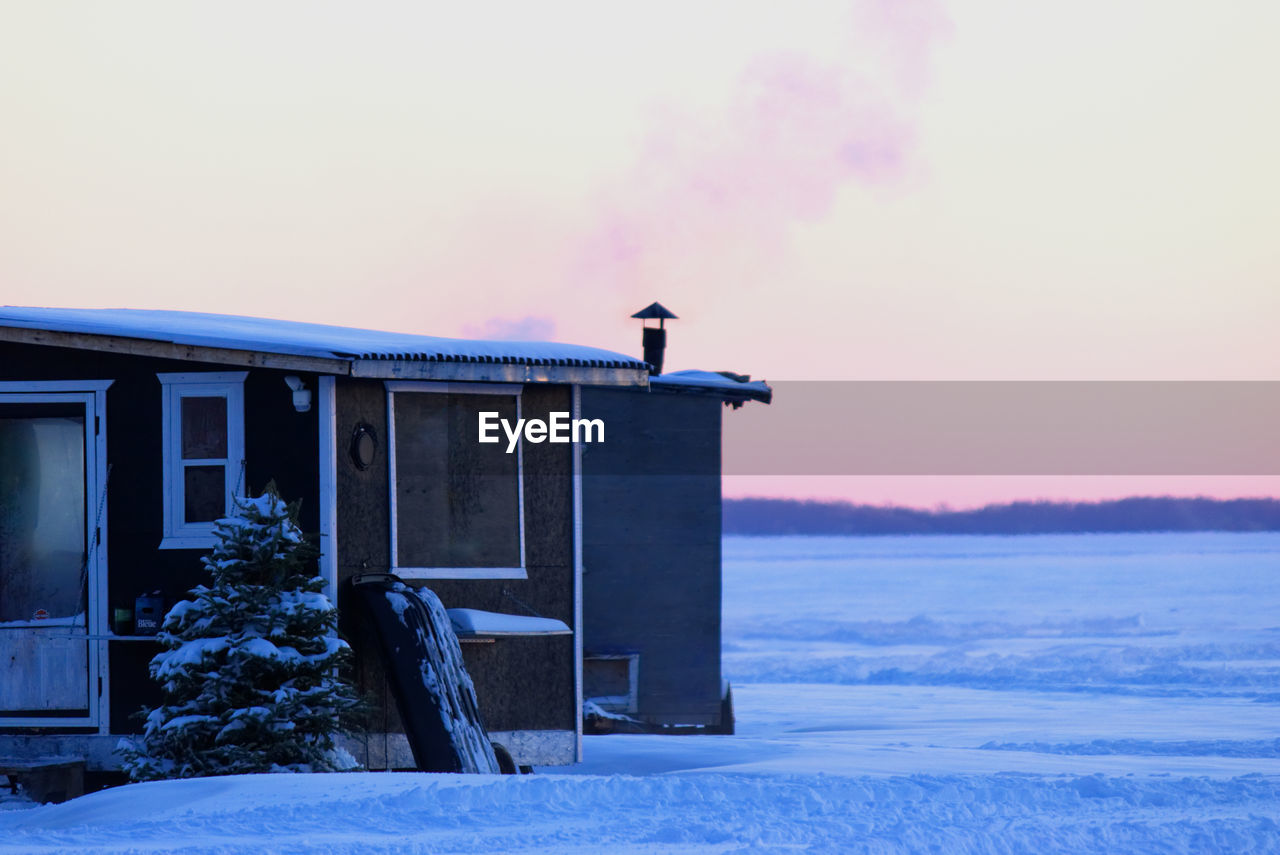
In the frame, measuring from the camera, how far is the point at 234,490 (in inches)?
481

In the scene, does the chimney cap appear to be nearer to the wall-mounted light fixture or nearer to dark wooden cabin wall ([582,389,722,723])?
dark wooden cabin wall ([582,389,722,723])

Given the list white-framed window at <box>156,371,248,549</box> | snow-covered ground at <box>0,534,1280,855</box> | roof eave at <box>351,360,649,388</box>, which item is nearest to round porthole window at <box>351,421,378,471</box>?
roof eave at <box>351,360,649,388</box>

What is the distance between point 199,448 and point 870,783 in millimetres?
6212

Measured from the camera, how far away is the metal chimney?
21.6 m

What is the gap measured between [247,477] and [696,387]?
8.99 metres

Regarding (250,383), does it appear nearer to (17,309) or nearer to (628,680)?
(17,309)

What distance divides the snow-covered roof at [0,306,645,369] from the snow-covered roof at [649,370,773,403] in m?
6.18

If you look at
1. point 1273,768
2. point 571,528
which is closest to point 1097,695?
point 1273,768

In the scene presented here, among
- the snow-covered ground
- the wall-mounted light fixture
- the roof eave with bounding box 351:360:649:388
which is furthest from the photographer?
the roof eave with bounding box 351:360:649:388

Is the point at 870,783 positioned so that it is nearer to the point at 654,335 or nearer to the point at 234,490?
the point at 234,490

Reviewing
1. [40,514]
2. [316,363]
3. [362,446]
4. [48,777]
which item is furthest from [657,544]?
[48,777]

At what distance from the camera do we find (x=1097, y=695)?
96.9ft
